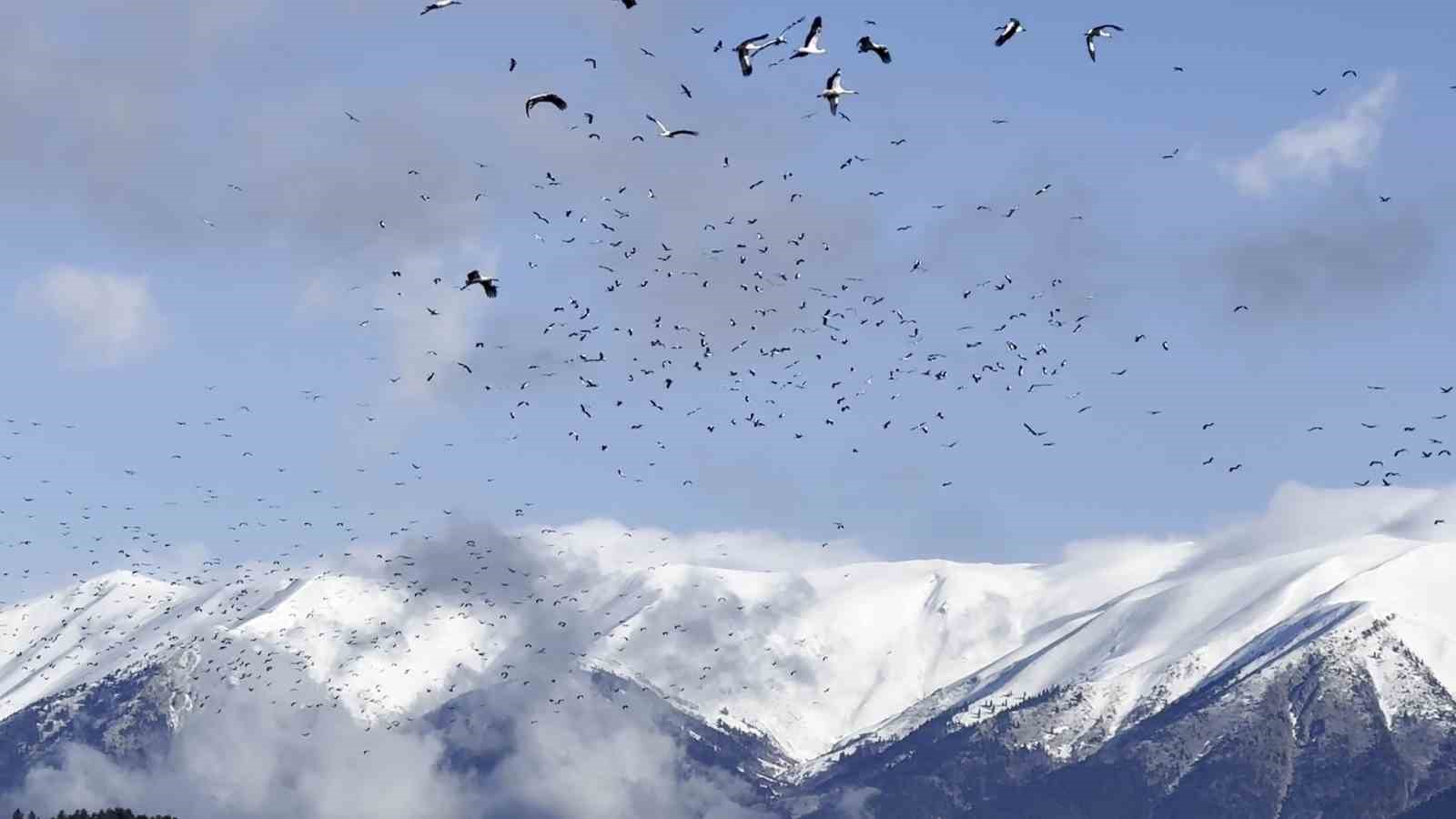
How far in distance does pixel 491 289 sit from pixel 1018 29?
106ft

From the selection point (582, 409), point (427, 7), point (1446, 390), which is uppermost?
point (427, 7)

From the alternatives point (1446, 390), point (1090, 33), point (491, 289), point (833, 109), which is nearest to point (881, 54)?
point (833, 109)

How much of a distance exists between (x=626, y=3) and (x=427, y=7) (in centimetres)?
1634

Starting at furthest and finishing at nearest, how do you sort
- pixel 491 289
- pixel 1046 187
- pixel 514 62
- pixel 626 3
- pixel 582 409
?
1. pixel 1046 187
2. pixel 582 409
3. pixel 491 289
4. pixel 514 62
5. pixel 626 3

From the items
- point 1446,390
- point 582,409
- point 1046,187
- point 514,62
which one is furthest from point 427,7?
point 1446,390

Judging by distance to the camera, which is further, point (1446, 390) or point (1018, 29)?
point (1446, 390)

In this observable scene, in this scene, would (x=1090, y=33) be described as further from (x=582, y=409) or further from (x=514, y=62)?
(x=582, y=409)

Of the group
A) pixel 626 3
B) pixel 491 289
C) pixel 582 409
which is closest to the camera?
pixel 626 3

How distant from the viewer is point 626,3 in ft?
349

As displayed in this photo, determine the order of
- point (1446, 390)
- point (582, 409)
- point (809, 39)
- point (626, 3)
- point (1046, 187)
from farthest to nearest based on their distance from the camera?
point (1446, 390) → point (1046, 187) → point (582, 409) → point (809, 39) → point (626, 3)

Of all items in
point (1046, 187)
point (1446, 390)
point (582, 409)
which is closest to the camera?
point (582, 409)

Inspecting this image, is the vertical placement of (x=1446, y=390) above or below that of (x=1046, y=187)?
below

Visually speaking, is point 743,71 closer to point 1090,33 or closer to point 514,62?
point 514,62

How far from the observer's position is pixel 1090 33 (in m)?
128
